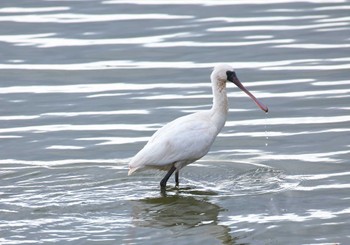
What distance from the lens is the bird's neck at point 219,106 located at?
12070 millimetres

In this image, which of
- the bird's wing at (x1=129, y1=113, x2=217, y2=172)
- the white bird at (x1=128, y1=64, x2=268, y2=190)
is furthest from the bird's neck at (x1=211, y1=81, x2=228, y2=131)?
the bird's wing at (x1=129, y1=113, x2=217, y2=172)

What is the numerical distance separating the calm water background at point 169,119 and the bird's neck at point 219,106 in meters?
0.60

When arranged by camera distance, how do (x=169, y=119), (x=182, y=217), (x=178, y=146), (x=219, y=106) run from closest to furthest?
1. (x=182, y=217)
2. (x=178, y=146)
3. (x=219, y=106)
4. (x=169, y=119)

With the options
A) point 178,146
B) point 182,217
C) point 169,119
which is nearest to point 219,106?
point 178,146

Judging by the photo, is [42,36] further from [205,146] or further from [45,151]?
[205,146]

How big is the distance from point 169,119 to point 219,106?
2.35 meters

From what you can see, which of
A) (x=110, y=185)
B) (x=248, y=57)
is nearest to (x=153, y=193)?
(x=110, y=185)

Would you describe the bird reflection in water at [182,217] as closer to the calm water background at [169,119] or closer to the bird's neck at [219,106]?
the calm water background at [169,119]

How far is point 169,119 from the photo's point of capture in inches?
568

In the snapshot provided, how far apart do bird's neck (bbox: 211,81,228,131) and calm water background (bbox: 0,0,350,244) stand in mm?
596

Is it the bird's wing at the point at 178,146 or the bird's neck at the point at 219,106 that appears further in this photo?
the bird's neck at the point at 219,106

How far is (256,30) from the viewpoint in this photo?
59.8 ft

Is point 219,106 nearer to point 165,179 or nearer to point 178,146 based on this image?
point 178,146

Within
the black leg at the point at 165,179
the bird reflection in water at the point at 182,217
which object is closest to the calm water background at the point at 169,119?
the bird reflection in water at the point at 182,217
